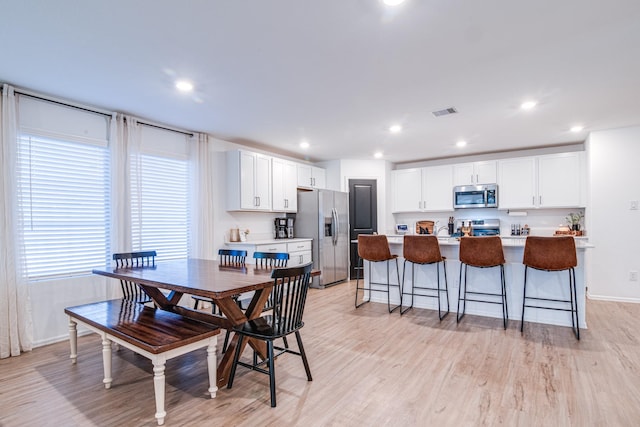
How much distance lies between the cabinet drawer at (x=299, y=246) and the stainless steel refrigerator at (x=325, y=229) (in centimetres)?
12

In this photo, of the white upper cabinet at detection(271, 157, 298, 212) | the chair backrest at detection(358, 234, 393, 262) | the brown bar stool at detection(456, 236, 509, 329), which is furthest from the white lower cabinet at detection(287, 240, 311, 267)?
the brown bar stool at detection(456, 236, 509, 329)

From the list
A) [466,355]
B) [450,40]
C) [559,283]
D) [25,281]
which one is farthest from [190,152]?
[559,283]

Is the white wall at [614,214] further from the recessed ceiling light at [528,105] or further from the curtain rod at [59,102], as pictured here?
the curtain rod at [59,102]

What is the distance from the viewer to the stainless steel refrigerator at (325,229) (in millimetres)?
5941

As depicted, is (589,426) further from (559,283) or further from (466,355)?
(559,283)

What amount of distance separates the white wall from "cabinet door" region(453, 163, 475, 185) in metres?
1.81

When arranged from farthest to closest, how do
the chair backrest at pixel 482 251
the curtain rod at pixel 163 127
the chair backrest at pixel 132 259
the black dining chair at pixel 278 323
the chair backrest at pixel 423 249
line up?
the curtain rod at pixel 163 127 → the chair backrest at pixel 423 249 → the chair backrest at pixel 482 251 → the chair backrest at pixel 132 259 → the black dining chair at pixel 278 323

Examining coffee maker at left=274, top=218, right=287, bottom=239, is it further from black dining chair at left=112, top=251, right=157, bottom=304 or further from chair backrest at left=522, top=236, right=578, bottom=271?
chair backrest at left=522, top=236, right=578, bottom=271

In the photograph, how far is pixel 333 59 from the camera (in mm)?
2693

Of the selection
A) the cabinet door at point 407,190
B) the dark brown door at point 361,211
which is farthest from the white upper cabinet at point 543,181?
the dark brown door at point 361,211

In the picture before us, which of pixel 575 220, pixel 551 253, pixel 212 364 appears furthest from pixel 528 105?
pixel 212 364

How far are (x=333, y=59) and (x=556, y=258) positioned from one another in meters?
2.87

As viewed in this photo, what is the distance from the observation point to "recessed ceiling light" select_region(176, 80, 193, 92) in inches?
122

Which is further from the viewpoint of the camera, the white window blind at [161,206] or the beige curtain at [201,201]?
the beige curtain at [201,201]
